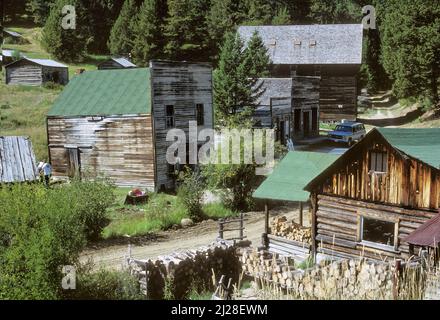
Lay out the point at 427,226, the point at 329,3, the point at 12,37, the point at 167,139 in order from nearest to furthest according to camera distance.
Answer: the point at 427,226 → the point at 167,139 → the point at 12,37 → the point at 329,3

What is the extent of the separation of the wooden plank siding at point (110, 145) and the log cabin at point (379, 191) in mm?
13628

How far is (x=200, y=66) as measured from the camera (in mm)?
31812

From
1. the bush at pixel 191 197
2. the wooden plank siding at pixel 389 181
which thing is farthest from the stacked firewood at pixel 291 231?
the bush at pixel 191 197

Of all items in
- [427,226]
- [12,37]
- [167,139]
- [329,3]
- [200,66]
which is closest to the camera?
[427,226]

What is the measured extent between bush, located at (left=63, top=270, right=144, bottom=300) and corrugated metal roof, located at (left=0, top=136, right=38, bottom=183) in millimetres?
9019

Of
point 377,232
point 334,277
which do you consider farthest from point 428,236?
point 377,232

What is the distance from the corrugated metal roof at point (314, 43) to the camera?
5256 centimetres

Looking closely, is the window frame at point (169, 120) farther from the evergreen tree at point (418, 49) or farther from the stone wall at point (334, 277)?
the evergreen tree at point (418, 49)

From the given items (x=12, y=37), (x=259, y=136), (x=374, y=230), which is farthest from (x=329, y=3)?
(x=374, y=230)

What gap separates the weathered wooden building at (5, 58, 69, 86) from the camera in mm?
54969
